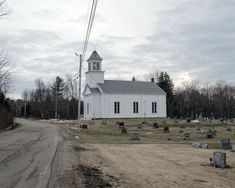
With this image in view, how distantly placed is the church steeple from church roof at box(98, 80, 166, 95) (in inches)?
128

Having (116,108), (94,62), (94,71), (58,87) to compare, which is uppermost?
(94,62)

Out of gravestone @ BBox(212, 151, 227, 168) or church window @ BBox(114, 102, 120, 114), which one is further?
church window @ BBox(114, 102, 120, 114)

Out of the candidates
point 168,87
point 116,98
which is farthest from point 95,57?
point 168,87

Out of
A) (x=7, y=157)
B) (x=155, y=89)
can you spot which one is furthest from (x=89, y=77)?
(x=7, y=157)

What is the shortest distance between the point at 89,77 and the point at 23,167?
222 feet

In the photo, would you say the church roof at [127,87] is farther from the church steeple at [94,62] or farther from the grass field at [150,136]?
the grass field at [150,136]

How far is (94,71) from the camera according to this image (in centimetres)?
8175

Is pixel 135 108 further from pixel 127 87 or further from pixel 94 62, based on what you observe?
pixel 94 62

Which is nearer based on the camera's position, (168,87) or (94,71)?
(94,71)

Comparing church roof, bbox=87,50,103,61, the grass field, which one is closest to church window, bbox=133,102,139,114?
church roof, bbox=87,50,103,61

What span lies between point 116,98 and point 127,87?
4.26m

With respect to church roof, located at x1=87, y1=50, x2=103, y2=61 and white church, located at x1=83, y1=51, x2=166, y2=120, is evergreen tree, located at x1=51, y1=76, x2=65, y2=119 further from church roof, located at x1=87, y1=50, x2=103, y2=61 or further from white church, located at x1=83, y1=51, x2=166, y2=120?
church roof, located at x1=87, y1=50, x2=103, y2=61

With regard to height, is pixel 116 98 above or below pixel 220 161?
above

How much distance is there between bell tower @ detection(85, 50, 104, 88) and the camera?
81.7 m
